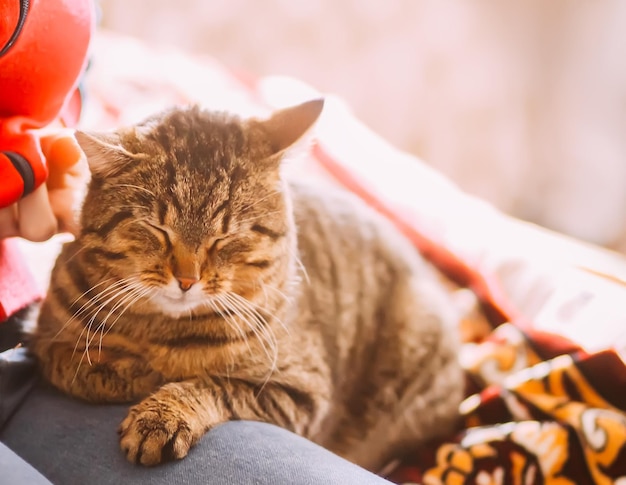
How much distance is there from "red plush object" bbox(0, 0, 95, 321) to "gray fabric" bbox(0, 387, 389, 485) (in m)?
0.21

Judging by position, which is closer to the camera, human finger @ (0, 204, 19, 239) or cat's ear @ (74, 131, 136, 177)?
cat's ear @ (74, 131, 136, 177)

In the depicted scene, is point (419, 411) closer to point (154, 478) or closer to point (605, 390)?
point (605, 390)

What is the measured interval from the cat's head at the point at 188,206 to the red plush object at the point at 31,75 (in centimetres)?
10

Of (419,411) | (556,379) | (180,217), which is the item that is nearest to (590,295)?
(556,379)

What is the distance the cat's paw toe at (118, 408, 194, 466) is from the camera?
0.81 meters

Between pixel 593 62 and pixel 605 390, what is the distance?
1201 mm

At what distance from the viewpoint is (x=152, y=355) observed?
3.21ft

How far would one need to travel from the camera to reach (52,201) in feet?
3.38

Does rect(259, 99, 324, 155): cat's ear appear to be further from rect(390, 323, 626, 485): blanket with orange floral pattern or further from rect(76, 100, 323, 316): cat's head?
rect(390, 323, 626, 485): blanket with orange floral pattern

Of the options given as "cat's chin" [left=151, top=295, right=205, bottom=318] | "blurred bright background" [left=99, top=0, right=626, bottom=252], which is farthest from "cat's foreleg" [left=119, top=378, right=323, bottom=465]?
"blurred bright background" [left=99, top=0, right=626, bottom=252]

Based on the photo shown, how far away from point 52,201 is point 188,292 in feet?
1.07

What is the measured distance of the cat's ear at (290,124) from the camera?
948 mm

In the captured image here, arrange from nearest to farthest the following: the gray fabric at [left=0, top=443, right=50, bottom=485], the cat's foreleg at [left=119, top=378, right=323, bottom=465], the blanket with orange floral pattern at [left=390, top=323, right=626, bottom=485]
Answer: the gray fabric at [left=0, top=443, right=50, bottom=485]
the cat's foreleg at [left=119, top=378, right=323, bottom=465]
the blanket with orange floral pattern at [left=390, top=323, right=626, bottom=485]

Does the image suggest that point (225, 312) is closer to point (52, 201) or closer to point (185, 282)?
point (185, 282)
